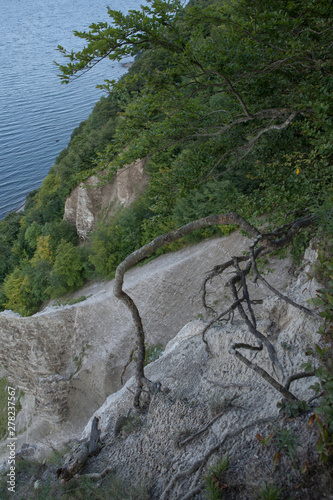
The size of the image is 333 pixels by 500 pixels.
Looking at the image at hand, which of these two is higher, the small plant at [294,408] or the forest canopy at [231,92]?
the forest canopy at [231,92]

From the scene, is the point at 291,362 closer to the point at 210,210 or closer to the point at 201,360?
the point at 201,360

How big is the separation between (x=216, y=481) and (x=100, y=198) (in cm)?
2363

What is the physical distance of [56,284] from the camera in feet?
69.3

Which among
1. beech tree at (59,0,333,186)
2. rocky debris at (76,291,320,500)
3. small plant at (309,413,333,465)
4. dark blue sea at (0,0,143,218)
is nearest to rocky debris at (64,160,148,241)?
dark blue sea at (0,0,143,218)

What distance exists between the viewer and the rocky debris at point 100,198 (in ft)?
74.5

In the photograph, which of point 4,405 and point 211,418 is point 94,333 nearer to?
point 4,405

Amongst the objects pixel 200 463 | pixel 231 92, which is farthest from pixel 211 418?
pixel 231 92

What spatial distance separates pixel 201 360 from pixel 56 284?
54.4ft

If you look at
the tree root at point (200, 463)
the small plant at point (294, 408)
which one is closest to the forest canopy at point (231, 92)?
the small plant at point (294, 408)

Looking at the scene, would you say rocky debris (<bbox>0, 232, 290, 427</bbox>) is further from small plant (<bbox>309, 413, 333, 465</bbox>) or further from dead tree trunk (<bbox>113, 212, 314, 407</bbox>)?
small plant (<bbox>309, 413, 333, 465</bbox>)

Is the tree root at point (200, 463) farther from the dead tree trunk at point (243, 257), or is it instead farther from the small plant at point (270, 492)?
the small plant at point (270, 492)

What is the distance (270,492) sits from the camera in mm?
2818

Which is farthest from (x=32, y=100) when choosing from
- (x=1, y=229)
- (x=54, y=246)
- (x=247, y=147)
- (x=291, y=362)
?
(x=291, y=362)

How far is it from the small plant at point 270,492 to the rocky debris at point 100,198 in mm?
19932
